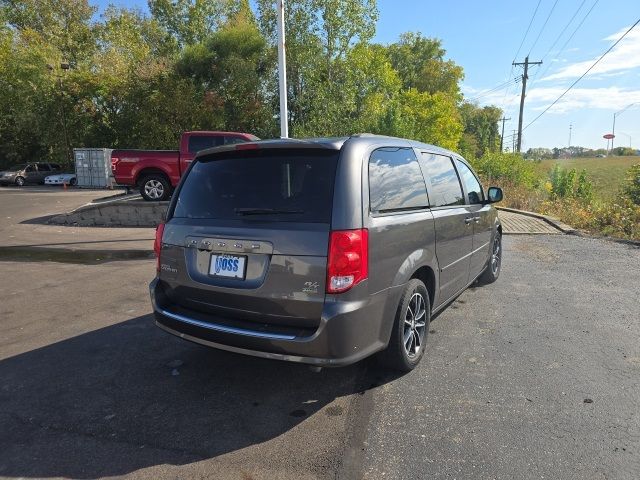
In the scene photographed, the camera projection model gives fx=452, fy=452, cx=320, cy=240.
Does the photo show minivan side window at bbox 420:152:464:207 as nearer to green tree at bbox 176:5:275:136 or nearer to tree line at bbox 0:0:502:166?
tree line at bbox 0:0:502:166

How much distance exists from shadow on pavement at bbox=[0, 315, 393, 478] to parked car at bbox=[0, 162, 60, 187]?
34.1 meters

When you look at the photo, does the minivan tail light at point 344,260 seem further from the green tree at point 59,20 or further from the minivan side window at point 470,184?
the green tree at point 59,20

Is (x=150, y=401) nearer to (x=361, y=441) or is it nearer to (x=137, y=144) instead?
(x=361, y=441)

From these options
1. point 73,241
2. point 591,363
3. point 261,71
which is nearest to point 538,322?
point 591,363

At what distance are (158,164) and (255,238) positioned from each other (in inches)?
429

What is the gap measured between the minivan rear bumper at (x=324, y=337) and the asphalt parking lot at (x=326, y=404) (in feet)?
1.53

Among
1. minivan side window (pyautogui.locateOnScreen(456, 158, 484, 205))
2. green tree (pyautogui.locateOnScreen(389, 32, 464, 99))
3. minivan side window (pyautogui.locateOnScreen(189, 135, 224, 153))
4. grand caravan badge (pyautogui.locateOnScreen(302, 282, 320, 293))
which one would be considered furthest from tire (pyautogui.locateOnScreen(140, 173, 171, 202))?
green tree (pyautogui.locateOnScreen(389, 32, 464, 99))

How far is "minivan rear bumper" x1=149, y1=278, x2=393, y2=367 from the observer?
2.86 m

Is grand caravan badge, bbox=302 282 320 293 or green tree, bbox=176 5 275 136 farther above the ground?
green tree, bbox=176 5 275 136

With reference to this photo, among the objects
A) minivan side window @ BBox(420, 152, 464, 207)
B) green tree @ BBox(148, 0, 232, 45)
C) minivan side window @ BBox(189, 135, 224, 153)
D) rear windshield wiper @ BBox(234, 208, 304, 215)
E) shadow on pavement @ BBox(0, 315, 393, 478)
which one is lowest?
shadow on pavement @ BBox(0, 315, 393, 478)

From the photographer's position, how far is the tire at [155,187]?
Result: 43.0 ft

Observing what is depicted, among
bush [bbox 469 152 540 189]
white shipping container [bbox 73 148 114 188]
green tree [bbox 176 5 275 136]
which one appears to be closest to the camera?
bush [bbox 469 152 540 189]

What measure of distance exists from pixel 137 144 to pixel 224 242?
34597 millimetres

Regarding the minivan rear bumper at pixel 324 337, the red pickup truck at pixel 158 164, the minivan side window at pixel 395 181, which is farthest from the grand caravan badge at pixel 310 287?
the red pickup truck at pixel 158 164
